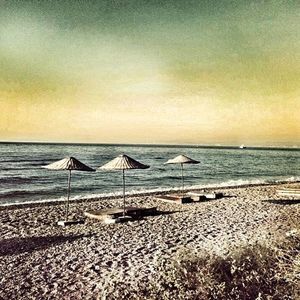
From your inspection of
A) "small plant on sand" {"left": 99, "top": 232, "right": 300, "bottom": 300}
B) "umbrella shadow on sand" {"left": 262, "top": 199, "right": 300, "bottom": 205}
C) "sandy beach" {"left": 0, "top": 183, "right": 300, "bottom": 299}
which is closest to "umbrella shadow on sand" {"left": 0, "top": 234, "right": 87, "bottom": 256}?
"sandy beach" {"left": 0, "top": 183, "right": 300, "bottom": 299}

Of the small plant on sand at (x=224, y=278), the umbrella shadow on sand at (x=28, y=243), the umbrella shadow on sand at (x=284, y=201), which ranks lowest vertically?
the umbrella shadow on sand at (x=284, y=201)

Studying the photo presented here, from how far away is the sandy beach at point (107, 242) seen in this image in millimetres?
6871

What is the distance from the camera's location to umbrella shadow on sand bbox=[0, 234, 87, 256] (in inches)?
362

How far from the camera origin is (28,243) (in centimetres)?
989

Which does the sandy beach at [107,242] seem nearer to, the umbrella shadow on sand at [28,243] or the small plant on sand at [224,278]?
the umbrella shadow on sand at [28,243]

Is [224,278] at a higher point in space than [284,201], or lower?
higher

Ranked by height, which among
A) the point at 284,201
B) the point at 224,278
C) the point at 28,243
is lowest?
the point at 284,201

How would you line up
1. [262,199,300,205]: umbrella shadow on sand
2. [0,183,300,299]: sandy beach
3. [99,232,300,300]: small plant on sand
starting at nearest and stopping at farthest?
1. [99,232,300,300]: small plant on sand
2. [0,183,300,299]: sandy beach
3. [262,199,300,205]: umbrella shadow on sand

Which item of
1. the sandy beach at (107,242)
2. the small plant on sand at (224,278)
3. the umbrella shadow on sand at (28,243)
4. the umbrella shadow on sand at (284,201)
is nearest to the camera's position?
the small plant on sand at (224,278)

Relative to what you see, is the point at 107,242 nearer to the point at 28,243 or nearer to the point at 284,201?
the point at 28,243

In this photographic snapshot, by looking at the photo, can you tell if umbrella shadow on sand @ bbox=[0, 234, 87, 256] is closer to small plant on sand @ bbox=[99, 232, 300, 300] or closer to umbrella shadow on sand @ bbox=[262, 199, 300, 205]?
small plant on sand @ bbox=[99, 232, 300, 300]

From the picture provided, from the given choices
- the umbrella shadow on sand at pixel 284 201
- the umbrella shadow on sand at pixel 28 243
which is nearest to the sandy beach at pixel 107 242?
the umbrella shadow on sand at pixel 28 243

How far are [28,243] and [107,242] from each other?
2043mm

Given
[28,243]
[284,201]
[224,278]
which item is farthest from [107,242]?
[284,201]
